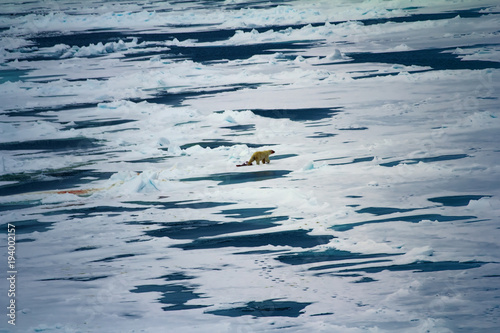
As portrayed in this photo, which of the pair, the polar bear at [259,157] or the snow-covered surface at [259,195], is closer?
the snow-covered surface at [259,195]

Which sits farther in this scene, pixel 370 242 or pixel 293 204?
pixel 293 204

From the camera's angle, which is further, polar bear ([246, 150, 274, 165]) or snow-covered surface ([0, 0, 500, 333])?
polar bear ([246, 150, 274, 165])

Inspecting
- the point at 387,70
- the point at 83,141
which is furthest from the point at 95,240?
the point at 387,70

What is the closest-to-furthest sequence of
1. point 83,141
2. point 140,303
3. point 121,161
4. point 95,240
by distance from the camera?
point 140,303 → point 95,240 → point 121,161 → point 83,141

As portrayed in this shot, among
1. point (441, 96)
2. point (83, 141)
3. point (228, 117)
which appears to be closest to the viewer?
point (83, 141)

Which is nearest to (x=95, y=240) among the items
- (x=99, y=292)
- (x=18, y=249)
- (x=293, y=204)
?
(x=18, y=249)

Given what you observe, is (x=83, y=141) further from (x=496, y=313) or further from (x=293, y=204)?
(x=496, y=313)

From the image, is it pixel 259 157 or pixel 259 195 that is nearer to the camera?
pixel 259 195
